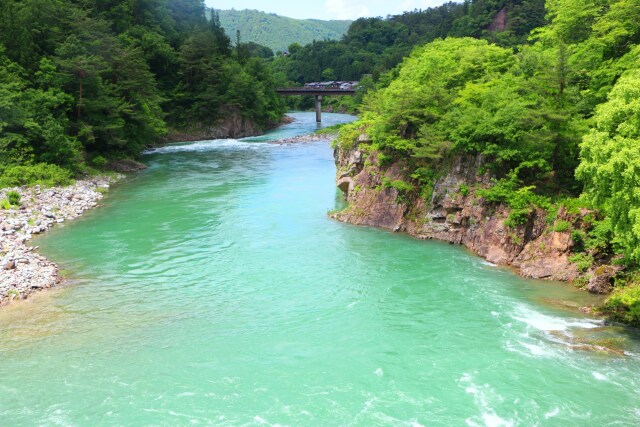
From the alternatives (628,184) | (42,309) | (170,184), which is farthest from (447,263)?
(170,184)

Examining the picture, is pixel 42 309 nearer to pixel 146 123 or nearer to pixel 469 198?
pixel 469 198

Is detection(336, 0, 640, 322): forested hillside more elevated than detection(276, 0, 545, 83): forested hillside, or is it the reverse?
detection(276, 0, 545, 83): forested hillside

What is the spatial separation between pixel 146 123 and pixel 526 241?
40.7m

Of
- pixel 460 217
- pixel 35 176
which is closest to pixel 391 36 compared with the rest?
pixel 35 176

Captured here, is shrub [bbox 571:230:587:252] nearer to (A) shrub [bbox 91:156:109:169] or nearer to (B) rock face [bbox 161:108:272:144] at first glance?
(A) shrub [bbox 91:156:109:169]

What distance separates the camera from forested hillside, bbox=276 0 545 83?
110 m

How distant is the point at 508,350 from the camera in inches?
611

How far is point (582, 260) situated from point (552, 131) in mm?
5678

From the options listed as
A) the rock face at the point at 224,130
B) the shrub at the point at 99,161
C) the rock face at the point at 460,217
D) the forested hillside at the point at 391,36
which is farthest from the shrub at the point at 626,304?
the forested hillside at the point at 391,36

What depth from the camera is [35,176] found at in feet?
118

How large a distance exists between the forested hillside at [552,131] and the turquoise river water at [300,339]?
2.72 m

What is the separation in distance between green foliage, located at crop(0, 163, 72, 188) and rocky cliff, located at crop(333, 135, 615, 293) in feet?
65.9

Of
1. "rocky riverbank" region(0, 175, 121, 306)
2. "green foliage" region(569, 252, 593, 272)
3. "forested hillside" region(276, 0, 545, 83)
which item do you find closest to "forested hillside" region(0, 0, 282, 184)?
"rocky riverbank" region(0, 175, 121, 306)

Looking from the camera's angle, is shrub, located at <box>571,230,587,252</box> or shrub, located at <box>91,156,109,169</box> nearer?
shrub, located at <box>571,230,587,252</box>
